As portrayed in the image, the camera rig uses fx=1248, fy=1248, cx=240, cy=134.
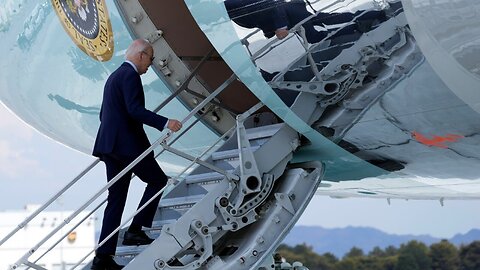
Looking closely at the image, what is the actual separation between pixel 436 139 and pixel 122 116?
201 cm

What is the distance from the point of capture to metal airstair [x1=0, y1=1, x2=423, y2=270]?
733cm

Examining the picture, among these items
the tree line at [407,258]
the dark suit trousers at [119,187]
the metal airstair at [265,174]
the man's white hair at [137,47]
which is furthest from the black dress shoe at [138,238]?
the tree line at [407,258]

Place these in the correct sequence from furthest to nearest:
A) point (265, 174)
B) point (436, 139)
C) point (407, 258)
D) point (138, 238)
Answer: point (407, 258), point (138, 238), point (265, 174), point (436, 139)

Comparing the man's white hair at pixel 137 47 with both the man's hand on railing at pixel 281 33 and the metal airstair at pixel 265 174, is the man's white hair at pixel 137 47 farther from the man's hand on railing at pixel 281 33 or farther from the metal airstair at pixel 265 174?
the man's hand on railing at pixel 281 33

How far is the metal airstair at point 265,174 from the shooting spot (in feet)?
24.0

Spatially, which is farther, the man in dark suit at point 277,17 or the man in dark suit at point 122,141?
the man in dark suit at point 122,141

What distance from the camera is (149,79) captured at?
9047 millimetres

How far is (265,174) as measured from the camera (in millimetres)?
7957

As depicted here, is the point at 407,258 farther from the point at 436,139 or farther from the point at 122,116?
the point at 436,139

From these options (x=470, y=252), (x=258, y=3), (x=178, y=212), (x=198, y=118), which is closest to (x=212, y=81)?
(x=198, y=118)

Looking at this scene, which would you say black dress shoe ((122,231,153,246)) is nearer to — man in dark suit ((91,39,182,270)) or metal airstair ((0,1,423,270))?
metal airstair ((0,1,423,270))

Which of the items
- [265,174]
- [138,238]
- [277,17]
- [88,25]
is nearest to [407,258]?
[88,25]

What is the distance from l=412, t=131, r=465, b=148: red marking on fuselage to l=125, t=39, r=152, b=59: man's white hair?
187 cm

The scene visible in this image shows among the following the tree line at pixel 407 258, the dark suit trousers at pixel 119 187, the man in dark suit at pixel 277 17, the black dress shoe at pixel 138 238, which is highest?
the man in dark suit at pixel 277 17
